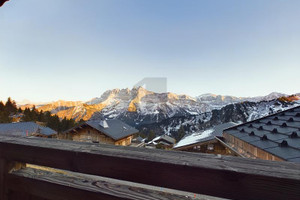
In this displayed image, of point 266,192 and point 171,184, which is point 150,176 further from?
point 266,192

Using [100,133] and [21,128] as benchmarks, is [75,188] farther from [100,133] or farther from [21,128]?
[21,128]

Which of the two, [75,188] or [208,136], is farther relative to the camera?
[208,136]

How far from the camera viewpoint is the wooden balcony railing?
0.73 m

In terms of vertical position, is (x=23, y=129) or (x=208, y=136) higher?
(x=208, y=136)

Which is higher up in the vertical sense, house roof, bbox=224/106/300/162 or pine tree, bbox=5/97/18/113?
pine tree, bbox=5/97/18/113

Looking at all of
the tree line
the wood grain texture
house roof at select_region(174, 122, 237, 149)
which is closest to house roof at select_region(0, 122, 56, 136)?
the tree line

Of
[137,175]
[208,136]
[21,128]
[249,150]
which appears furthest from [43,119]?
[137,175]

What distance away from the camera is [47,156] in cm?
113

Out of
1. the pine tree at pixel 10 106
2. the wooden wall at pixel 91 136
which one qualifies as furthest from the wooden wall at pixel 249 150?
the pine tree at pixel 10 106

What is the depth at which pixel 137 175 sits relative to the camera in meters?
0.92

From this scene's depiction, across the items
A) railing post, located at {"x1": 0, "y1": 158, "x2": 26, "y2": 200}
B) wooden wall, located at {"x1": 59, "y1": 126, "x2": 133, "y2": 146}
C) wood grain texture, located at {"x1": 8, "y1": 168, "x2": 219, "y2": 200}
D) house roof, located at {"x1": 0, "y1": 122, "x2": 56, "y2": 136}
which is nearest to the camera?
wood grain texture, located at {"x1": 8, "y1": 168, "x2": 219, "y2": 200}

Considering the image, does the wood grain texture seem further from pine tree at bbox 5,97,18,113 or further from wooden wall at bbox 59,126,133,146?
pine tree at bbox 5,97,18,113

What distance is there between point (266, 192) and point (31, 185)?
57.1 inches

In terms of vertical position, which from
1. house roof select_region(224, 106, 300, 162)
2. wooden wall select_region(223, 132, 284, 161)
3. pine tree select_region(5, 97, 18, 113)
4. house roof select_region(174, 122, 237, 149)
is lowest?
house roof select_region(174, 122, 237, 149)
